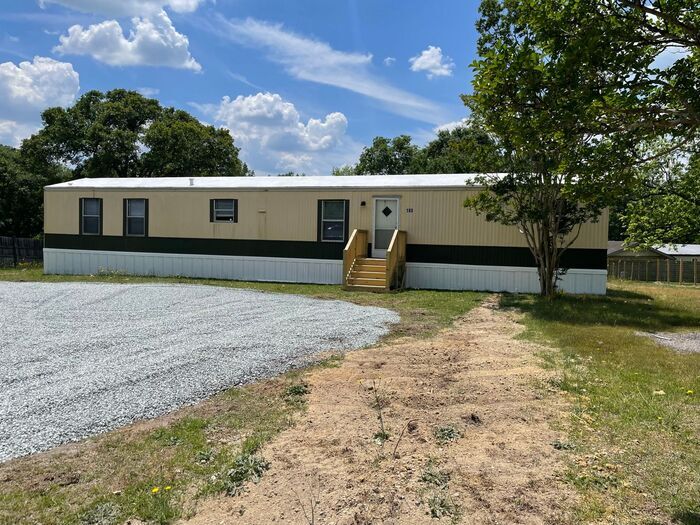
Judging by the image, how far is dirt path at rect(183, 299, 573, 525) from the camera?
2.68m

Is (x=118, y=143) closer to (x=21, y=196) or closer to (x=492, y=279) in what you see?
(x=21, y=196)

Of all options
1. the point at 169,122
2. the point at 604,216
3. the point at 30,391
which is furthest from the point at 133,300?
the point at 169,122

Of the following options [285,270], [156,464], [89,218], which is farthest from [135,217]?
[156,464]

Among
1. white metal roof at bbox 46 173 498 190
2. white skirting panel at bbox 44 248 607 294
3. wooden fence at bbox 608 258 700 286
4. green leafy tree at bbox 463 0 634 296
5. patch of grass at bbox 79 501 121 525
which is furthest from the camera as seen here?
wooden fence at bbox 608 258 700 286

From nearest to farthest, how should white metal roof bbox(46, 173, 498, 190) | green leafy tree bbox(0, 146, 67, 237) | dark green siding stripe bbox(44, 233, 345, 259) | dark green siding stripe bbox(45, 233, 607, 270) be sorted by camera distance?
dark green siding stripe bbox(45, 233, 607, 270)
white metal roof bbox(46, 173, 498, 190)
dark green siding stripe bbox(44, 233, 345, 259)
green leafy tree bbox(0, 146, 67, 237)

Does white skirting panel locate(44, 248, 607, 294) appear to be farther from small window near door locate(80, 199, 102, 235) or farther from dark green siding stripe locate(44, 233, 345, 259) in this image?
small window near door locate(80, 199, 102, 235)

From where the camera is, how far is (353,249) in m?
14.1

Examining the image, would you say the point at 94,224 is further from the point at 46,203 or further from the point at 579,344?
the point at 579,344

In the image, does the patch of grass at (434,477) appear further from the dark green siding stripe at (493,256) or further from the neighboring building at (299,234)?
the dark green siding stripe at (493,256)

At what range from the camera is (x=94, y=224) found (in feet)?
56.3

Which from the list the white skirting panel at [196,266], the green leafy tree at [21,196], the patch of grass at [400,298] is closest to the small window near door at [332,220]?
the white skirting panel at [196,266]

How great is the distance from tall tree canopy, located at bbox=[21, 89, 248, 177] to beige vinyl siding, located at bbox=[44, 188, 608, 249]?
11312mm

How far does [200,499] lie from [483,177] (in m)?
11.8

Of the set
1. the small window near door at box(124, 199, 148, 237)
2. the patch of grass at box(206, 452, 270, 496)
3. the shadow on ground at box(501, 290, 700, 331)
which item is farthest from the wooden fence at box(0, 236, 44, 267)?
the patch of grass at box(206, 452, 270, 496)
